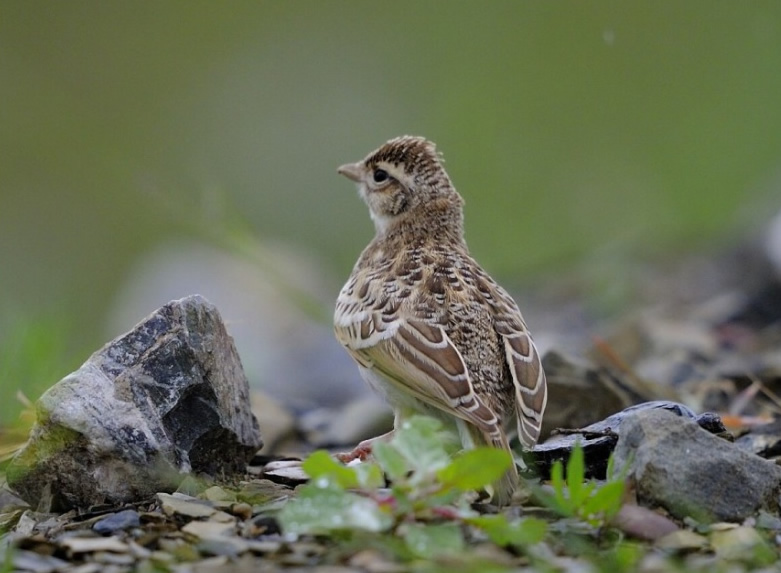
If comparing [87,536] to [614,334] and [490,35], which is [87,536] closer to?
[614,334]

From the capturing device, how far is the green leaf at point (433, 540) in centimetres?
373

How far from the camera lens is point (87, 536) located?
170 inches

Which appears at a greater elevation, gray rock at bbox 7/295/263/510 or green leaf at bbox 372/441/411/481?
gray rock at bbox 7/295/263/510

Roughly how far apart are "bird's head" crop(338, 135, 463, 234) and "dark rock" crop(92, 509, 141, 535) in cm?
→ 317

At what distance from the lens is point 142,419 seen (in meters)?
4.90

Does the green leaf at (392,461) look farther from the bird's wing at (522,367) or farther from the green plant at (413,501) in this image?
the bird's wing at (522,367)

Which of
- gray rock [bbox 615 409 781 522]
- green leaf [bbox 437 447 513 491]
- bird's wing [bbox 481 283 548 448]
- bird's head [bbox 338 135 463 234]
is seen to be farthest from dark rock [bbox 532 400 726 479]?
bird's head [bbox 338 135 463 234]

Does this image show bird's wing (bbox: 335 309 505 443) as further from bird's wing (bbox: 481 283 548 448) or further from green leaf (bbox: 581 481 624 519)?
green leaf (bbox: 581 481 624 519)

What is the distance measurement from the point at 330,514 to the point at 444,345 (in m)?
1.85

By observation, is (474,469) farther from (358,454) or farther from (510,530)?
(358,454)

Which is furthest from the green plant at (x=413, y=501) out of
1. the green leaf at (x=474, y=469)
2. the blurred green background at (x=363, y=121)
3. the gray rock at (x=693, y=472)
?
the blurred green background at (x=363, y=121)

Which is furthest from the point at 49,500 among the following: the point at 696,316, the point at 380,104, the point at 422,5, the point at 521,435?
the point at 422,5

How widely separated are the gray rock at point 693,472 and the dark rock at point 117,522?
168cm

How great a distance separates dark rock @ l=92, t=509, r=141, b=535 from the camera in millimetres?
4402
